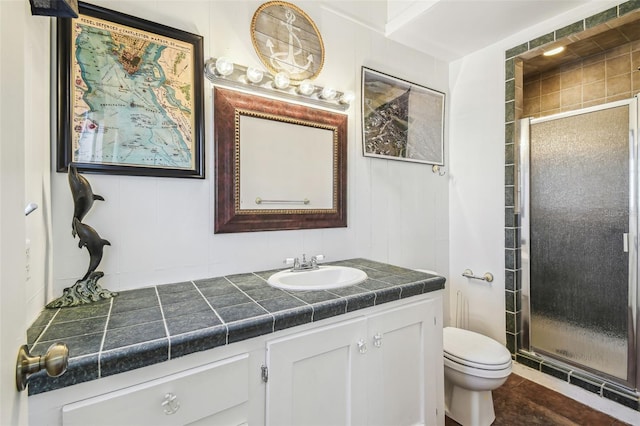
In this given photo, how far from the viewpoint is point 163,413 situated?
84cm

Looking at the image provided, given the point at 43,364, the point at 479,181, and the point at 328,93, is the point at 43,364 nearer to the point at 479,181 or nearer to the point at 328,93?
the point at 328,93

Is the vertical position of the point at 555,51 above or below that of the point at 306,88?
above

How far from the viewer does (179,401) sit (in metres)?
0.86

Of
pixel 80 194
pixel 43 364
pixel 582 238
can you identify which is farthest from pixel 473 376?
pixel 80 194

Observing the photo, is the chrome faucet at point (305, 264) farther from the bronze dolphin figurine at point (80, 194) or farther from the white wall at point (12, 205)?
the white wall at point (12, 205)

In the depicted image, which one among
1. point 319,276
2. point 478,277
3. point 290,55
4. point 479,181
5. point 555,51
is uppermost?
point 555,51

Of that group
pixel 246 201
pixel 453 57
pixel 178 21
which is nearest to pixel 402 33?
pixel 453 57

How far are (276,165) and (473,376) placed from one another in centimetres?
156

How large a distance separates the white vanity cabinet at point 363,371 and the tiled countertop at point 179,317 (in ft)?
0.29

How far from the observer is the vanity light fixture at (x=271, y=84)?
4.84ft

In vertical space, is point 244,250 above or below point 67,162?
below

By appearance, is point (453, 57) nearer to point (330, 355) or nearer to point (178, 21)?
point (178, 21)

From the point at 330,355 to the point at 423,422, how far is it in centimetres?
73

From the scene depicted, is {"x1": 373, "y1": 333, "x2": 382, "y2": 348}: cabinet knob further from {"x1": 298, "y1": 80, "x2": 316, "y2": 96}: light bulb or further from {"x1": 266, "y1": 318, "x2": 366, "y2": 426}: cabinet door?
{"x1": 298, "y1": 80, "x2": 316, "y2": 96}: light bulb
